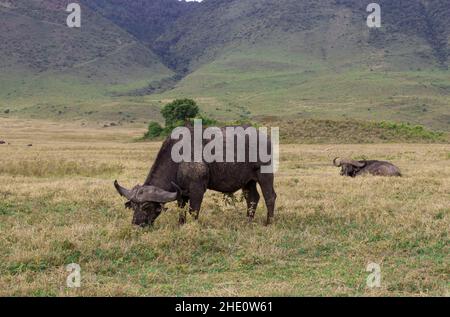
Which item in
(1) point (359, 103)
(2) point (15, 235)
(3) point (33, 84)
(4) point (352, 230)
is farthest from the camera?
(3) point (33, 84)

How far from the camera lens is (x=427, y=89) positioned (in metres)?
114

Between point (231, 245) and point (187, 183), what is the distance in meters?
2.24

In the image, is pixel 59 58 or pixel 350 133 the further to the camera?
pixel 59 58

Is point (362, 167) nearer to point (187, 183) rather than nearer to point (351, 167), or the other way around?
point (351, 167)

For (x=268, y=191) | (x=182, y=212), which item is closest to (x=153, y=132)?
(x=268, y=191)

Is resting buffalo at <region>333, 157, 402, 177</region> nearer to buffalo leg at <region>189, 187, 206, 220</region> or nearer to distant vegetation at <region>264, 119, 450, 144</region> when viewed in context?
buffalo leg at <region>189, 187, 206, 220</region>

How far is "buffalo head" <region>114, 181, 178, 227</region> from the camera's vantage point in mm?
11711

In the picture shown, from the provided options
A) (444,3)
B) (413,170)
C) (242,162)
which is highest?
(444,3)

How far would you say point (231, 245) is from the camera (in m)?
10.8

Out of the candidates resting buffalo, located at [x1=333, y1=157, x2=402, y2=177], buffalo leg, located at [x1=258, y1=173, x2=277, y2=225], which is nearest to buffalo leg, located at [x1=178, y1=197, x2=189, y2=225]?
buffalo leg, located at [x1=258, y1=173, x2=277, y2=225]

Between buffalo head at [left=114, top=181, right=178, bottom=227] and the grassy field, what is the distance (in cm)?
26

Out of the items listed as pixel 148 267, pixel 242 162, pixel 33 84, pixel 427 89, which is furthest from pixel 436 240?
pixel 33 84

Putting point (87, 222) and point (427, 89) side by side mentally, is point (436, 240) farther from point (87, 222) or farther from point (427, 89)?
point (427, 89)
